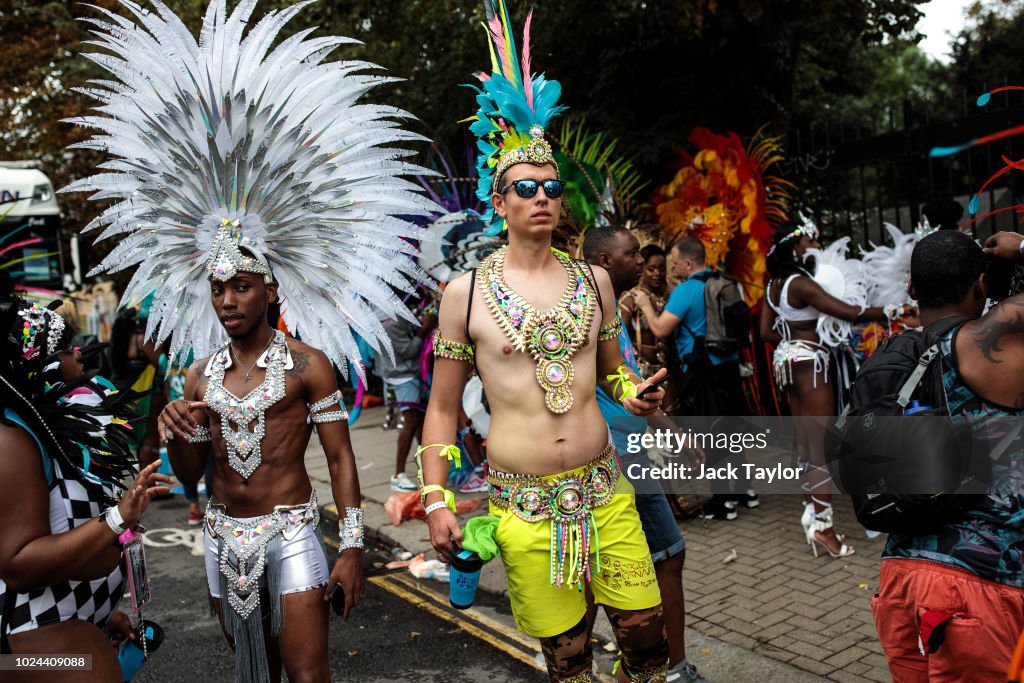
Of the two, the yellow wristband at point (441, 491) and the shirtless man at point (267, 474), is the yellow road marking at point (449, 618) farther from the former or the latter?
the yellow wristband at point (441, 491)

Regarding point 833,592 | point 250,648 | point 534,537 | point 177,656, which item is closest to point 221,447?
point 250,648

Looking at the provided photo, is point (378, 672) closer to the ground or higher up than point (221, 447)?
closer to the ground

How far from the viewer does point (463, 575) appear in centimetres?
298

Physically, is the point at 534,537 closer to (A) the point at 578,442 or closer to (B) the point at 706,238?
(A) the point at 578,442

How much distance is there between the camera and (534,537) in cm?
311

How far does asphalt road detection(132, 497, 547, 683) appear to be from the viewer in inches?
180

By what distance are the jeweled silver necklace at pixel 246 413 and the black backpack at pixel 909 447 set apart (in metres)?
2.18

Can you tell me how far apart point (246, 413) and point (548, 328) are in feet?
4.25

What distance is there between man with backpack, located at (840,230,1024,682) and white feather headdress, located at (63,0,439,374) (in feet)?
6.69

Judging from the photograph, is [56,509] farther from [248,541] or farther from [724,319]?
[724,319]

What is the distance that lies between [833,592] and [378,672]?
8.85ft

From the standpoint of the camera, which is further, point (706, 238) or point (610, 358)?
point (706, 238)

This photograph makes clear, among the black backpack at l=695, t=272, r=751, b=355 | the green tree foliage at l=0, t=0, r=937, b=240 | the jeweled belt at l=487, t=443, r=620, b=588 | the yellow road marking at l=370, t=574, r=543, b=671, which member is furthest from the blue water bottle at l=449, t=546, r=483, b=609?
the green tree foliage at l=0, t=0, r=937, b=240

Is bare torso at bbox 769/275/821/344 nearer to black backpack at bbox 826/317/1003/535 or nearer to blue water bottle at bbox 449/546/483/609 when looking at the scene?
black backpack at bbox 826/317/1003/535
